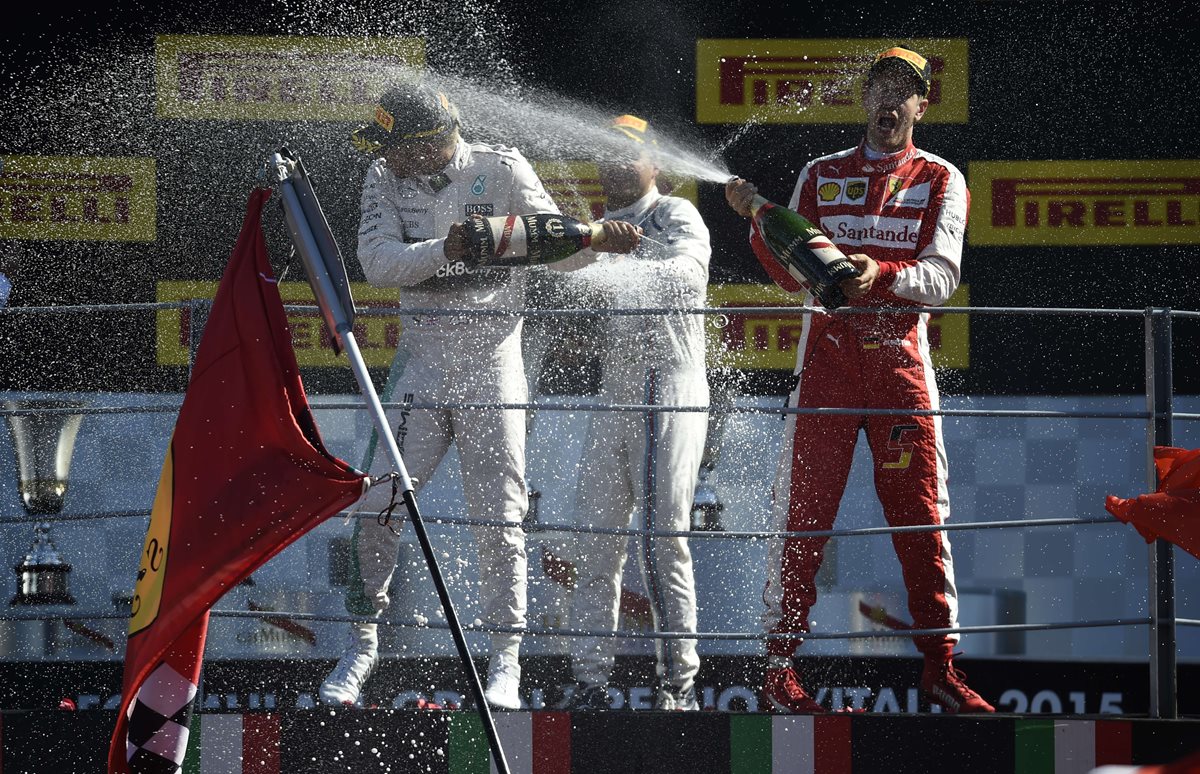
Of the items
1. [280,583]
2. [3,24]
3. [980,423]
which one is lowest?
[280,583]

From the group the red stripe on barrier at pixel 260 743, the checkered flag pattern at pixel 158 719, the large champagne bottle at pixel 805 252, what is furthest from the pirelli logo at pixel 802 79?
the checkered flag pattern at pixel 158 719

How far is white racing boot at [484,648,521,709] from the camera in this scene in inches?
146

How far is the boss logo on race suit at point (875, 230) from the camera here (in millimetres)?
3912

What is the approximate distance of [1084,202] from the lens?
4957 mm

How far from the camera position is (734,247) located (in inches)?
195

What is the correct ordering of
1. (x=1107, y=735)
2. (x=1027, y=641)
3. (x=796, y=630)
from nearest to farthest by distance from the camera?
(x=1107, y=735) < (x=796, y=630) < (x=1027, y=641)

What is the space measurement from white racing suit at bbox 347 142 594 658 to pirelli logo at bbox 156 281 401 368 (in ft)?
2.61

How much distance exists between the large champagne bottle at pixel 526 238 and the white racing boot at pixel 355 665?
91 centimetres

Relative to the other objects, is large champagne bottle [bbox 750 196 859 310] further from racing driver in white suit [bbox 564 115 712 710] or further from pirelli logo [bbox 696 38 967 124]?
pirelli logo [bbox 696 38 967 124]

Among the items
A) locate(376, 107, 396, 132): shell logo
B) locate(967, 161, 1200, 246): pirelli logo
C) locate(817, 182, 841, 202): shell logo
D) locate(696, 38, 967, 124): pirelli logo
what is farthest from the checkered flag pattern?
locate(967, 161, 1200, 246): pirelli logo

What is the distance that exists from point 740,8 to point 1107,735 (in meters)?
2.61

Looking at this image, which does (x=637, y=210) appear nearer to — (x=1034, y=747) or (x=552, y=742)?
(x=552, y=742)

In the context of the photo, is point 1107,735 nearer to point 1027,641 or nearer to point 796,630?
point 796,630

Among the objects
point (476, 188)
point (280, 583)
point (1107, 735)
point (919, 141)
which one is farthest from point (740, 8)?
point (1107, 735)
